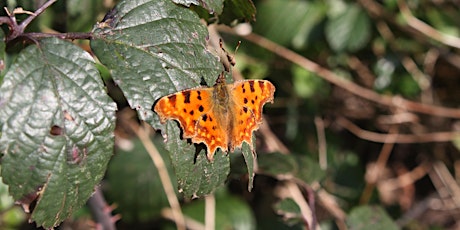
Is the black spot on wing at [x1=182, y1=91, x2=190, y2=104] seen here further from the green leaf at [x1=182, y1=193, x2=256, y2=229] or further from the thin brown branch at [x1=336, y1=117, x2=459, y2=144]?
the thin brown branch at [x1=336, y1=117, x2=459, y2=144]

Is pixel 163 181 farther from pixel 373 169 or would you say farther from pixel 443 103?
pixel 443 103

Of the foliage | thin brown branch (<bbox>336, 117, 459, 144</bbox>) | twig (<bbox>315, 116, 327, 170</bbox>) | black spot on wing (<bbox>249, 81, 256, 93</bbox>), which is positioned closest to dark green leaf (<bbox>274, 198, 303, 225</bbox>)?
the foliage

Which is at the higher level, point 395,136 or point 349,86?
point 349,86

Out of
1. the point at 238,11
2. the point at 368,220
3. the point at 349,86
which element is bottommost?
the point at 349,86

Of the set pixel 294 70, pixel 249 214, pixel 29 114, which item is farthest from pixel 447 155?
pixel 29 114

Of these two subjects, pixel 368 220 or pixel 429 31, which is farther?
pixel 429 31

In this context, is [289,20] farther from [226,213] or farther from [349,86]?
[226,213]

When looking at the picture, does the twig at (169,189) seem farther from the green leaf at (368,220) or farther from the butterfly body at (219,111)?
the butterfly body at (219,111)

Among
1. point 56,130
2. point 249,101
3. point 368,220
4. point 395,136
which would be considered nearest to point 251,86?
point 249,101

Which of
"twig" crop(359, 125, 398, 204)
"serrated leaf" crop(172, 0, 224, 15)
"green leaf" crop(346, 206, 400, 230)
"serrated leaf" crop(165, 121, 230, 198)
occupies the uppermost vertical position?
"serrated leaf" crop(172, 0, 224, 15)
